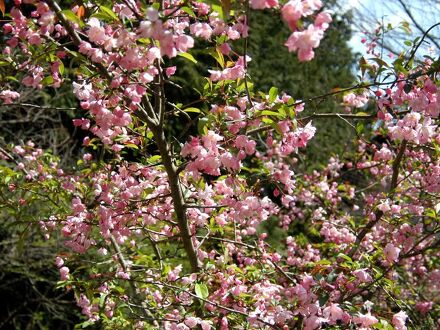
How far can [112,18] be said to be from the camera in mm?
1513

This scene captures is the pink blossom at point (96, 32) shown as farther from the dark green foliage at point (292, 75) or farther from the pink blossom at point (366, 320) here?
the dark green foliage at point (292, 75)

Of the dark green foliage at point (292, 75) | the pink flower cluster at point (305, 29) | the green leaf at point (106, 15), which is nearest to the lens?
the pink flower cluster at point (305, 29)

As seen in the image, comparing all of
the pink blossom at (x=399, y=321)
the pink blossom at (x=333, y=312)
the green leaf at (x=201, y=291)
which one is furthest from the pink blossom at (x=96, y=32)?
the pink blossom at (x=399, y=321)

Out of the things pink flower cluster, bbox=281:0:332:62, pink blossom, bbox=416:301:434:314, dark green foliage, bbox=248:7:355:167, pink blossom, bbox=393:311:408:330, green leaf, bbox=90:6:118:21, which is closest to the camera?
pink flower cluster, bbox=281:0:332:62

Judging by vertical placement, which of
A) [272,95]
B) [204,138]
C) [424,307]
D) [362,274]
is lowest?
[362,274]

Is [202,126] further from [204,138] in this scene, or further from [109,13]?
[109,13]

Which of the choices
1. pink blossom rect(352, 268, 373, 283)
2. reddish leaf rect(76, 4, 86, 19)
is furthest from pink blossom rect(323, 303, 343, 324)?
reddish leaf rect(76, 4, 86, 19)

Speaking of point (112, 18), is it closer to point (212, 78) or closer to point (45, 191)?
point (212, 78)

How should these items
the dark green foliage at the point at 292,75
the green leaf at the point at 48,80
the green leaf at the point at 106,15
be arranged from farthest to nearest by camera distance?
the dark green foliage at the point at 292,75 → the green leaf at the point at 48,80 → the green leaf at the point at 106,15

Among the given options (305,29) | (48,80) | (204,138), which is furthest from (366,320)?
(48,80)

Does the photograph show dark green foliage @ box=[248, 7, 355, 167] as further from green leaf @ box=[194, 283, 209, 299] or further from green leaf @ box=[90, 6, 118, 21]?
green leaf @ box=[90, 6, 118, 21]

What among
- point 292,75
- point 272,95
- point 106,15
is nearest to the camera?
point 106,15

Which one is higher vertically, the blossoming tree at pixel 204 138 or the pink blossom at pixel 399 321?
the blossoming tree at pixel 204 138

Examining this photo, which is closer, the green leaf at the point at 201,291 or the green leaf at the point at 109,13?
the green leaf at the point at 109,13
